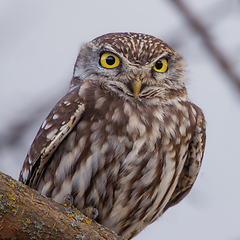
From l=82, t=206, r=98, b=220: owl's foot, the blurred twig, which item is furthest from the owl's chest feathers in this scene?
the blurred twig

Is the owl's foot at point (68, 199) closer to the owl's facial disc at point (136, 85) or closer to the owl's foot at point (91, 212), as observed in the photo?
the owl's foot at point (91, 212)

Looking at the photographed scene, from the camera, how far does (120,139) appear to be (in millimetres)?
2617

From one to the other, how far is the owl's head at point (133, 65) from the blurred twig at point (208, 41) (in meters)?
1.36

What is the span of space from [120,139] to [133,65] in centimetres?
62

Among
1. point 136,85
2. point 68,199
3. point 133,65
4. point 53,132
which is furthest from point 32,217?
point 133,65

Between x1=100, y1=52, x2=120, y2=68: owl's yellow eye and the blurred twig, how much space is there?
1.55 metres

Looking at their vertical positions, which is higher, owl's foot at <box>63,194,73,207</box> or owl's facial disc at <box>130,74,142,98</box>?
owl's facial disc at <box>130,74,142,98</box>

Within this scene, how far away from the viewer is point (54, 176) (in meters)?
2.71

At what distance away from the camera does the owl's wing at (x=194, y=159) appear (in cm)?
302

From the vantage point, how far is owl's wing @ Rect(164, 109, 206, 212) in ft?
9.90

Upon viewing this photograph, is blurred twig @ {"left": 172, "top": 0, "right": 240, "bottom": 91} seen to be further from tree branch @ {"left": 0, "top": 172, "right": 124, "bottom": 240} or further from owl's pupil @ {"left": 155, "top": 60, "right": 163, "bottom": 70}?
owl's pupil @ {"left": 155, "top": 60, "right": 163, "bottom": 70}

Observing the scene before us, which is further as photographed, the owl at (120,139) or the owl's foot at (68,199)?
the owl at (120,139)

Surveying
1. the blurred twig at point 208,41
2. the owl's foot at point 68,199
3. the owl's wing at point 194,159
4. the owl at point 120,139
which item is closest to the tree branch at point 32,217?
the owl's foot at point 68,199

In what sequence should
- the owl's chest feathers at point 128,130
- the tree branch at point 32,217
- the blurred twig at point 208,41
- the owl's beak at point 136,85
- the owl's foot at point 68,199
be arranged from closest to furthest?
the blurred twig at point 208,41 < the tree branch at point 32,217 < the owl's foot at point 68,199 < the owl's chest feathers at point 128,130 < the owl's beak at point 136,85
